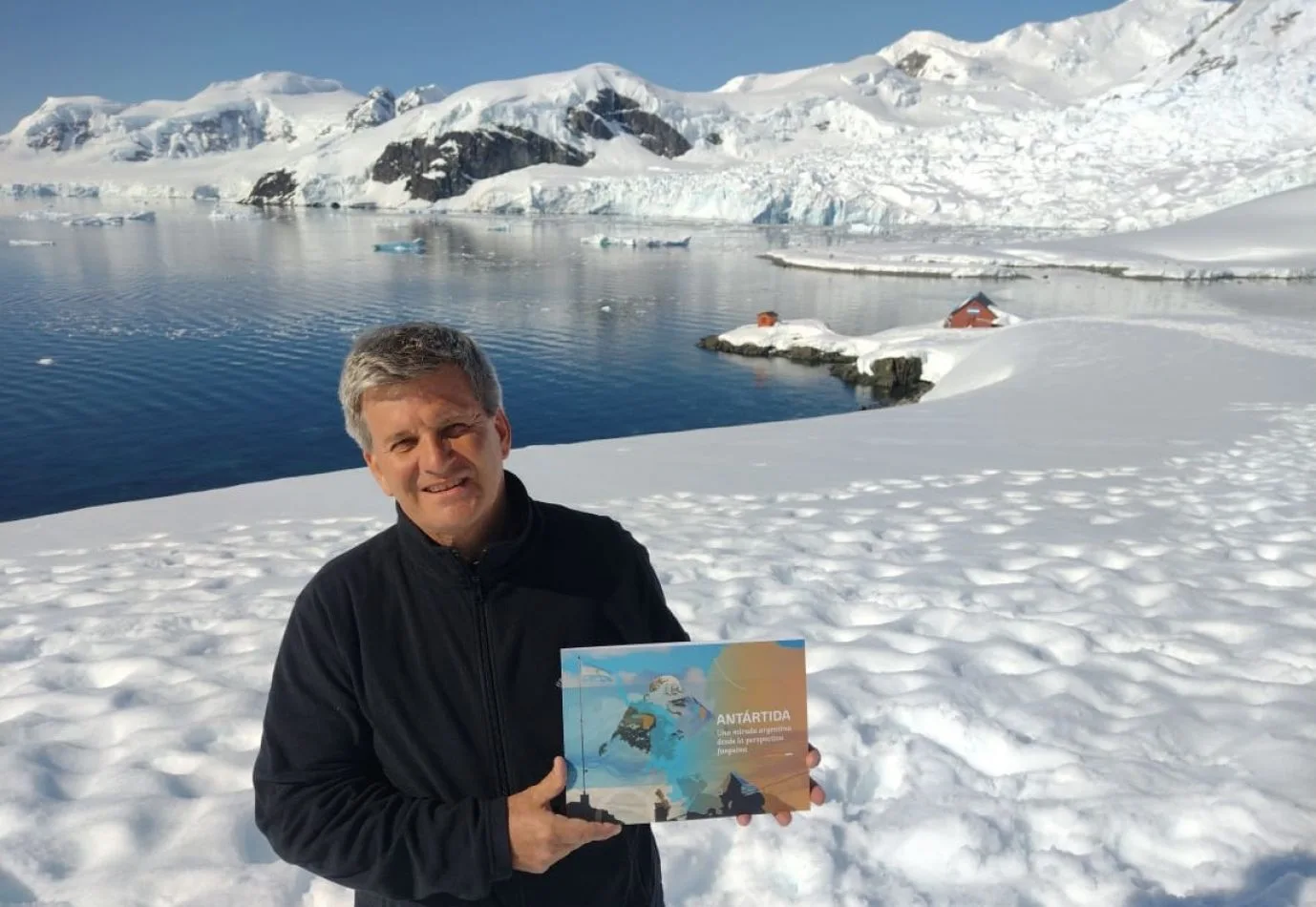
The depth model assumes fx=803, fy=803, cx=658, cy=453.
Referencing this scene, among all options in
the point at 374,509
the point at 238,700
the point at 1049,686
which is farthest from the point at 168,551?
the point at 1049,686

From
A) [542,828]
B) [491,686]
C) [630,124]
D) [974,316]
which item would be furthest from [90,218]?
[630,124]

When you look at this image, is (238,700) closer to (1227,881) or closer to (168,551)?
(168,551)

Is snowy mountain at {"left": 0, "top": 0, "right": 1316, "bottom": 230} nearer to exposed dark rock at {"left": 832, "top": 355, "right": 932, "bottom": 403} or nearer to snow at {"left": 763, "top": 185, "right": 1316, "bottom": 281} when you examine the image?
snow at {"left": 763, "top": 185, "right": 1316, "bottom": 281}

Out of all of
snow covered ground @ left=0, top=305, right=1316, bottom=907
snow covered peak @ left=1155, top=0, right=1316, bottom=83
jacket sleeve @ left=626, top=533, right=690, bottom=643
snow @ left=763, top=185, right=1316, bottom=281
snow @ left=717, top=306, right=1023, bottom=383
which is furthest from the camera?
snow covered peak @ left=1155, top=0, right=1316, bottom=83

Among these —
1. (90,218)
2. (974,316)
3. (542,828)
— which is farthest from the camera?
(90,218)

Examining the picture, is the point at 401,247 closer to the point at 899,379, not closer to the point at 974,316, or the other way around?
the point at 974,316

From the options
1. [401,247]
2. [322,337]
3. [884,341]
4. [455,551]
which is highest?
[401,247]

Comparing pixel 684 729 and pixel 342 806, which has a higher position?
pixel 684 729

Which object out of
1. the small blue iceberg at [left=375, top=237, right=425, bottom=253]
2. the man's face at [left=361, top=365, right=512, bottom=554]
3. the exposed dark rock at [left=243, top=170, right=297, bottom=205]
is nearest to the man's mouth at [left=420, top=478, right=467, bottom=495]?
the man's face at [left=361, top=365, right=512, bottom=554]
